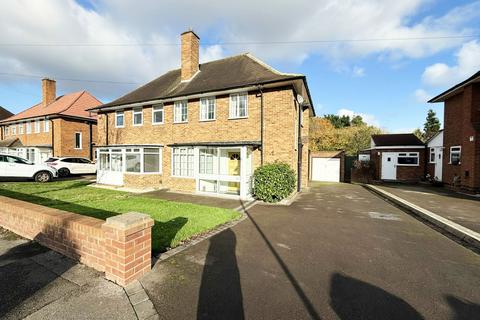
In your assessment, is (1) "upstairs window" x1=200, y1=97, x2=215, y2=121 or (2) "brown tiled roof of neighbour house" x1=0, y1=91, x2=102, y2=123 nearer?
(1) "upstairs window" x1=200, y1=97, x2=215, y2=121

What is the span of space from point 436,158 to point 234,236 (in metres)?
19.5

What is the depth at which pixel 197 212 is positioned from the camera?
24.4ft

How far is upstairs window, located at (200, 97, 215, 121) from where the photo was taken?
1280 cm

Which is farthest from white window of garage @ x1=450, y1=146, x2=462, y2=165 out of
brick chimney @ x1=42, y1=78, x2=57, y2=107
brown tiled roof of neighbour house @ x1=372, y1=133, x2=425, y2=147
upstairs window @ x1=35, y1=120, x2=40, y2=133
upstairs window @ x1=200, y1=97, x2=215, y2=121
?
brick chimney @ x1=42, y1=78, x2=57, y2=107

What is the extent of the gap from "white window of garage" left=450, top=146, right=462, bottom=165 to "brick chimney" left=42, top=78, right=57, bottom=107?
3697cm

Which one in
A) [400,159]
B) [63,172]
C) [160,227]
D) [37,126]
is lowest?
[160,227]

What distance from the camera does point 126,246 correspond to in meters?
3.20

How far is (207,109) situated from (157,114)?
3.80 metres

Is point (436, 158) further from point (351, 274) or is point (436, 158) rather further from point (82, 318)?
point (82, 318)

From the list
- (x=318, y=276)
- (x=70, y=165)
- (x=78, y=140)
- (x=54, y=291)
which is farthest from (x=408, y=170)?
(x=78, y=140)

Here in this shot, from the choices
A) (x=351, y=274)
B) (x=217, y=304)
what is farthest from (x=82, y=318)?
(x=351, y=274)

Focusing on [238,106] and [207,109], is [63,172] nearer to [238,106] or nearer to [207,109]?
[207,109]

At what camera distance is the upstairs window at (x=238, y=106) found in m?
11.8

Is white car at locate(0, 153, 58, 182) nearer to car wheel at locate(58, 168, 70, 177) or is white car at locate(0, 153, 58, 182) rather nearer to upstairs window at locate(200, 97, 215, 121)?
car wheel at locate(58, 168, 70, 177)
